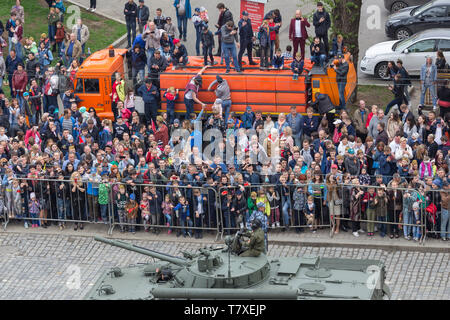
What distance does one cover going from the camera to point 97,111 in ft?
95.1

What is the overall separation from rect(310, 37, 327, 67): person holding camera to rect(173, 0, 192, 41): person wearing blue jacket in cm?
643

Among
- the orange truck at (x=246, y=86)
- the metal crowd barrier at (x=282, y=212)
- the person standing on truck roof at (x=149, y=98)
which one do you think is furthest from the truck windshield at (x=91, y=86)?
the metal crowd barrier at (x=282, y=212)

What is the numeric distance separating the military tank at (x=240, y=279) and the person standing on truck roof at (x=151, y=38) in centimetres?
1208

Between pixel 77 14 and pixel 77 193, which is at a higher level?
pixel 77 14

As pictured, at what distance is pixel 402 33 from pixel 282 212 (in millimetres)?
Result: 11787

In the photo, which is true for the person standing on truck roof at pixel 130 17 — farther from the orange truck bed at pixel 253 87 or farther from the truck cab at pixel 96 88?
the orange truck bed at pixel 253 87

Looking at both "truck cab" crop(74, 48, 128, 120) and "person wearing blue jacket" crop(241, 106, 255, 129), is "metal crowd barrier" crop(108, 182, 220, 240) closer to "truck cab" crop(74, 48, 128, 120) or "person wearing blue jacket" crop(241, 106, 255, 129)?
"person wearing blue jacket" crop(241, 106, 255, 129)

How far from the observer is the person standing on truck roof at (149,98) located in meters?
28.0

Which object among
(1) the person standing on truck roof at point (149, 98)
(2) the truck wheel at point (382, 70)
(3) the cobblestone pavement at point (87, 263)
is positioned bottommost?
(3) the cobblestone pavement at point (87, 263)

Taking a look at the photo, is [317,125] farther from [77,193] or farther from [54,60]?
[54,60]

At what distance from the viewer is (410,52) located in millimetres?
30203

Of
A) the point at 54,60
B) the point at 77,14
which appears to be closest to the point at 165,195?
the point at 54,60

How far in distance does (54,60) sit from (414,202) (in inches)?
607

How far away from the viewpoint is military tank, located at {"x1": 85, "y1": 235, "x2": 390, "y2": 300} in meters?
17.1
